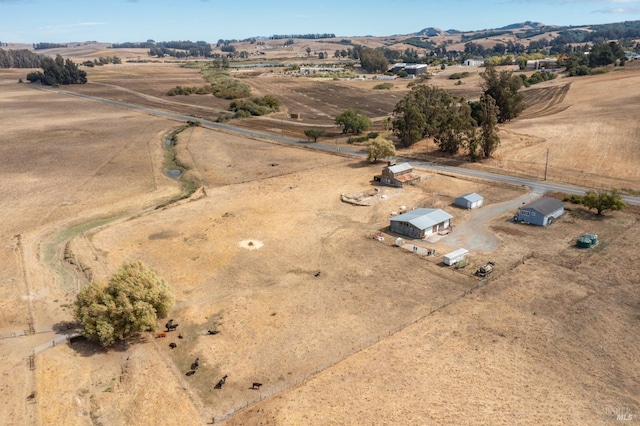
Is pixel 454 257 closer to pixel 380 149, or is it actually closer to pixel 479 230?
pixel 479 230

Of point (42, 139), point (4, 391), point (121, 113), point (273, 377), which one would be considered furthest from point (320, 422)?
point (121, 113)

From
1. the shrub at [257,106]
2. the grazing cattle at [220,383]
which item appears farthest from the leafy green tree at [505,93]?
the grazing cattle at [220,383]

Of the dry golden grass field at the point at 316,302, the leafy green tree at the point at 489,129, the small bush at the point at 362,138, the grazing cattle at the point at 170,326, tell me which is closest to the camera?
the dry golden grass field at the point at 316,302

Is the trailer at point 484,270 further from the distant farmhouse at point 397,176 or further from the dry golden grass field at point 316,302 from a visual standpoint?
the distant farmhouse at point 397,176

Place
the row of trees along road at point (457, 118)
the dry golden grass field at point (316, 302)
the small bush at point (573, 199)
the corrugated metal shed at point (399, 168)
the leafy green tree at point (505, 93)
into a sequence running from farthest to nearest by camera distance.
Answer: the leafy green tree at point (505, 93) → the row of trees along road at point (457, 118) → the corrugated metal shed at point (399, 168) → the small bush at point (573, 199) → the dry golden grass field at point (316, 302)

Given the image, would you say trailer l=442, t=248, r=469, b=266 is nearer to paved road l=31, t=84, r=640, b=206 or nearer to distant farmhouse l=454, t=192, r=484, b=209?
distant farmhouse l=454, t=192, r=484, b=209

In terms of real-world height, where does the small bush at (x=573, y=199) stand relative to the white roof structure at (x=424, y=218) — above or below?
below
